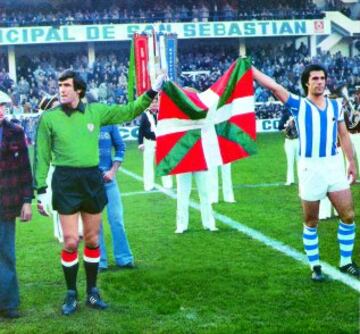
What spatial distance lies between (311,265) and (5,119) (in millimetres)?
3122

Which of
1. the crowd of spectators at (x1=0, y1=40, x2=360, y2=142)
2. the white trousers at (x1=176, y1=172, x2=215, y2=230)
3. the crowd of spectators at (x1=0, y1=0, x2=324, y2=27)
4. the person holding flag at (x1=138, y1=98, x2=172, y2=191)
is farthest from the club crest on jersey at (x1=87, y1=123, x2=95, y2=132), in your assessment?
the crowd of spectators at (x1=0, y1=0, x2=324, y2=27)

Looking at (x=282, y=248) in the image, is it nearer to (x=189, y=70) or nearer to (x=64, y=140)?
(x=64, y=140)

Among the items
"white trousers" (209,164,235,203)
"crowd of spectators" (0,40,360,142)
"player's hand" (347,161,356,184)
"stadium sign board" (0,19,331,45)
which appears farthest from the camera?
"stadium sign board" (0,19,331,45)

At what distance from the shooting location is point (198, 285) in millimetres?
7363

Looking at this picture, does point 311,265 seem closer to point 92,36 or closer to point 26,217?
point 26,217

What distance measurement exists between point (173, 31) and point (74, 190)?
35.0 metres

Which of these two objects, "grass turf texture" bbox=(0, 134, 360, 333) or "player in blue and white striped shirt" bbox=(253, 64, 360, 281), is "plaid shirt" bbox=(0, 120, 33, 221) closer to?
"grass turf texture" bbox=(0, 134, 360, 333)

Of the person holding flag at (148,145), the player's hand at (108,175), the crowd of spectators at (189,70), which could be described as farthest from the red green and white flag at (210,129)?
the crowd of spectators at (189,70)

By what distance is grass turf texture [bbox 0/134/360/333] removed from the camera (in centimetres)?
609

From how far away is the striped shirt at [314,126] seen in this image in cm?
712

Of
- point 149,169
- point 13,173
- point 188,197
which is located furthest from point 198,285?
point 149,169

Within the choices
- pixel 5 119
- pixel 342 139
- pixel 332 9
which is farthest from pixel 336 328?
pixel 332 9

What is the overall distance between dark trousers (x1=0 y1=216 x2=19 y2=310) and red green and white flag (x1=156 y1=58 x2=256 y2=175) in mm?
1922

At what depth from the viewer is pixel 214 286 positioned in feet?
23.9
